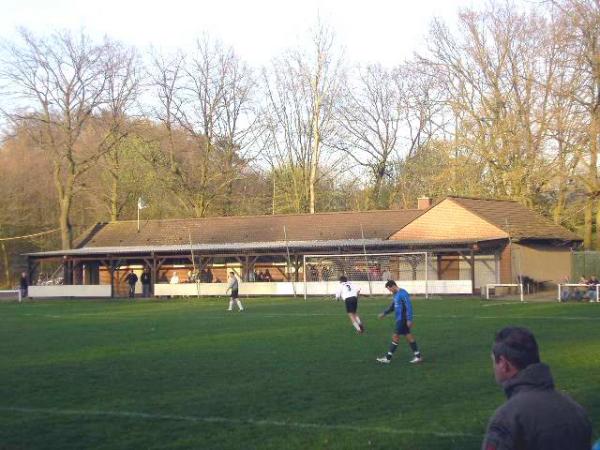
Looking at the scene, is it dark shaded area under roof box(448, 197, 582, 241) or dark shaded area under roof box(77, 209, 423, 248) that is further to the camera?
dark shaded area under roof box(77, 209, 423, 248)

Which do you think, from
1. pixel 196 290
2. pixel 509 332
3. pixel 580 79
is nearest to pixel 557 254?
pixel 580 79

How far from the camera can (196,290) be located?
46156 millimetres

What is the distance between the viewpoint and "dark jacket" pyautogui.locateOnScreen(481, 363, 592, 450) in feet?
13.5

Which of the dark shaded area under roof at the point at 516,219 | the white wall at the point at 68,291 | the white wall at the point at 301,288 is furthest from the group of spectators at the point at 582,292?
the white wall at the point at 68,291

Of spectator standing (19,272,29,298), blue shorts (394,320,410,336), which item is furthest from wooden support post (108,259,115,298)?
blue shorts (394,320,410,336)

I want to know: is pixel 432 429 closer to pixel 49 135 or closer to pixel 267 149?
pixel 49 135

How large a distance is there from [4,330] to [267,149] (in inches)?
1697

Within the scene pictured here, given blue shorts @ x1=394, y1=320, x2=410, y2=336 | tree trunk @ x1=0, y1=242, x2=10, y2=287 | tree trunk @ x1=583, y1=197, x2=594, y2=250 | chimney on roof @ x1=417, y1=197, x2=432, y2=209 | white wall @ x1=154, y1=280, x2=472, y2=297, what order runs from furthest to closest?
tree trunk @ x1=0, y1=242, x2=10, y2=287, chimney on roof @ x1=417, y1=197, x2=432, y2=209, tree trunk @ x1=583, y1=197, x2=594, y2=250, white wall @ x1=154, y1=280, x2=472, y2=297, blue shorts @ x1=394, y1=320, x2=410, y2=336

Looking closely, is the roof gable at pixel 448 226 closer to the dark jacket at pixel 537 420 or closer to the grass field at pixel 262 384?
the grass field at pixel 262 384

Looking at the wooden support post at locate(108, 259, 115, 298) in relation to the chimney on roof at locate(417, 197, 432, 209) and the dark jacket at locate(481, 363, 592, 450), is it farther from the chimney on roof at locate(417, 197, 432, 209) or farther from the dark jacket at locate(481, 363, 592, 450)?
the dark jacket at locate(481, 363, 592, 450)

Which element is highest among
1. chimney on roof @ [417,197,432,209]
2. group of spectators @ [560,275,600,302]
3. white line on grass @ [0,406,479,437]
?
chimney on roof @ [417,197,432,209]

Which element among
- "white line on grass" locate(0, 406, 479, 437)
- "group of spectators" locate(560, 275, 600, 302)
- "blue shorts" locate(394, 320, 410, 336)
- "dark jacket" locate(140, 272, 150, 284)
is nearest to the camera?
"white line on grass" locate(0, 406, 479, 437)

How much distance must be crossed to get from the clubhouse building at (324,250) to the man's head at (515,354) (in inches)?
1440

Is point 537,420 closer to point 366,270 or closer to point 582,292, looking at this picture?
point 582,292
